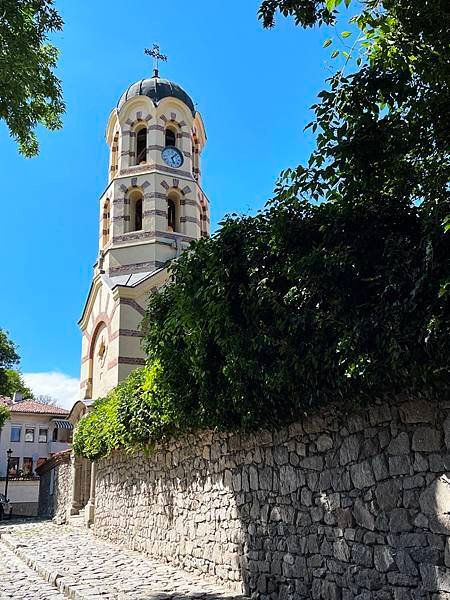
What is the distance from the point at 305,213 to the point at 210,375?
2.59 metres

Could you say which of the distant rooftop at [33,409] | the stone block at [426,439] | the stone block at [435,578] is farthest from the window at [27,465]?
the stone block at [426,439]

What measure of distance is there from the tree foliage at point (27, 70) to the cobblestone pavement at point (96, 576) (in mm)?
6534

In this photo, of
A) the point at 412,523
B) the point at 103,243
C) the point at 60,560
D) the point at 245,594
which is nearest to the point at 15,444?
the point at 103,243

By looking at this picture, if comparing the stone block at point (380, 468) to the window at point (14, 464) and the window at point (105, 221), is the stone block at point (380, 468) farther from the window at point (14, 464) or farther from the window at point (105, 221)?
the window at point (14, 464)

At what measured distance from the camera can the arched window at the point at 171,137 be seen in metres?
25.3

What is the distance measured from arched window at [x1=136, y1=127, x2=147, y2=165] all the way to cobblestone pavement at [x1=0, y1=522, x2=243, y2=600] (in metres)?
16.6

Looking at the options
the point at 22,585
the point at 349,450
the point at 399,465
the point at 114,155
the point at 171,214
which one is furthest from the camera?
the point at 114,155

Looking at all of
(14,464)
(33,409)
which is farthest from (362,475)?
(14,464)

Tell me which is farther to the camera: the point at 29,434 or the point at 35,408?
the point at 35,408

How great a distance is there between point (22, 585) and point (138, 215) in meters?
17.7

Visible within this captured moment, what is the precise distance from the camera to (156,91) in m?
25.2

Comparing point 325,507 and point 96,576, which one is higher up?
point 325,507

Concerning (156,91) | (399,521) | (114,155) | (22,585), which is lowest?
(22,585)

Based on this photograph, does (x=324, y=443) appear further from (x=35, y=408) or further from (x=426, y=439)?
(x=35, y=408)
